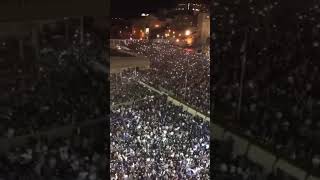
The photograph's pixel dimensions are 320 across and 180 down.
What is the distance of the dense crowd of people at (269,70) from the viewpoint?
2.59 meters

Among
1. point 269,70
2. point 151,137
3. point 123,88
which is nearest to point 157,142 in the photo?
point 151,137

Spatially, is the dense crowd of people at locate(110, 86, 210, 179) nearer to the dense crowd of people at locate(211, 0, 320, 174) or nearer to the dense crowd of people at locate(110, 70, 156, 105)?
the dense crowd of people at locate(110, 70, 156, 105)

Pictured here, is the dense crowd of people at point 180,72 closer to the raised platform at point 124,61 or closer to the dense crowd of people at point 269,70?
the raised platform at point 124,61

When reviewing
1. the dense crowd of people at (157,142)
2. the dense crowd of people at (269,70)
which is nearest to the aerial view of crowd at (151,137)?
the dense crowd of people at (157,142)

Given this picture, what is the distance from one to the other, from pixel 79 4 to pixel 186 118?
0.68 meters

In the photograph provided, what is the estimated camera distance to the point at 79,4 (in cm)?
260

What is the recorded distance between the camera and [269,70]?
2.82 metres

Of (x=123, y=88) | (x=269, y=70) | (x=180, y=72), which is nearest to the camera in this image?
(x=123, y=88)

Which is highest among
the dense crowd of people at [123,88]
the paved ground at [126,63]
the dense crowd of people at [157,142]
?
the paved ground at [126,63]

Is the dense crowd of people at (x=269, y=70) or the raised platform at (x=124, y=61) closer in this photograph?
the raised platform at (x=124, y=61)

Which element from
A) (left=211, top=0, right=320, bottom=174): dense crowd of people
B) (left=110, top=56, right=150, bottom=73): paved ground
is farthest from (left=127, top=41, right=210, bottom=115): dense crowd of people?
(left=211, top=0, right=320, bottom=174): dense crowd of people

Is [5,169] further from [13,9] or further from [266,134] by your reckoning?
[266,134]

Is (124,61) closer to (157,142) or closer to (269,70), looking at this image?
(157,142)

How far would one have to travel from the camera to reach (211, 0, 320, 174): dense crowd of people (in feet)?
8.50
